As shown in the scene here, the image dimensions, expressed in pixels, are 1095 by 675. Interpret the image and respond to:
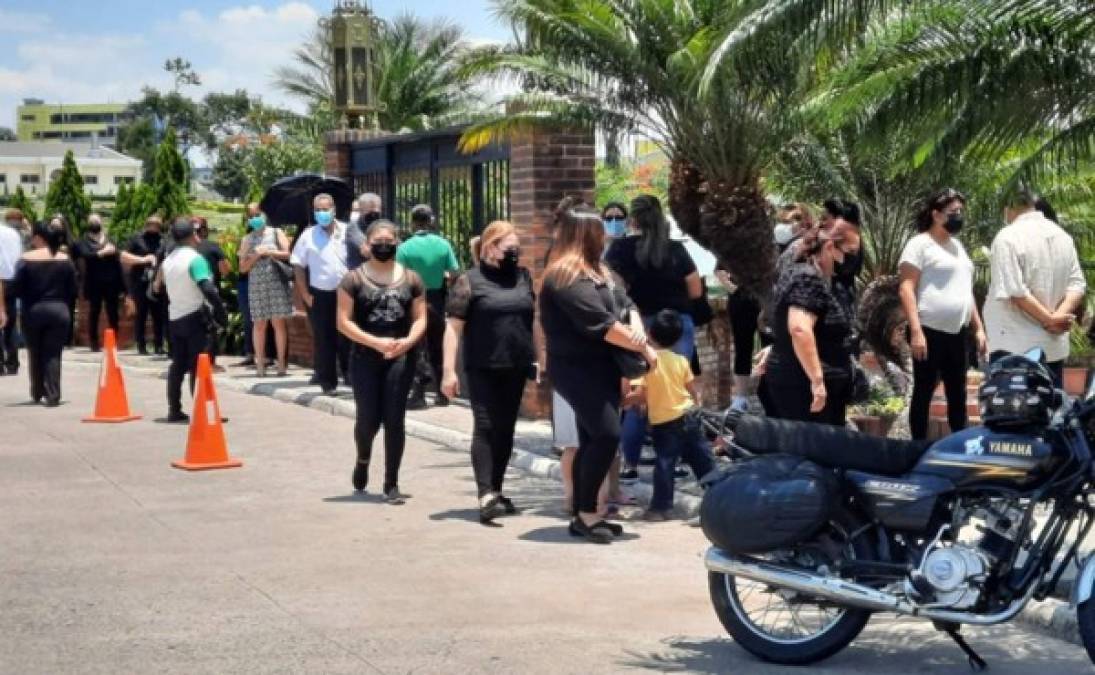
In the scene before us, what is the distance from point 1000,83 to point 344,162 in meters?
11.1

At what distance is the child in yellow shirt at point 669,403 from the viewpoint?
10.2 metres

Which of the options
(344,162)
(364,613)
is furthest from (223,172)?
(364,613)

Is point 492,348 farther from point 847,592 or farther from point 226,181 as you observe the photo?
point 226,181

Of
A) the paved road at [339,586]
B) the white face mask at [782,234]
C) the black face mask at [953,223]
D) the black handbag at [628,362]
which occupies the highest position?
the black face mask at [953,223]

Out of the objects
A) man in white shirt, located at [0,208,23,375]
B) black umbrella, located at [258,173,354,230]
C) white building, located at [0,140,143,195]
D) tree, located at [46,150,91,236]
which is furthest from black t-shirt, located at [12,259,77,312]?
white building, located at [0,140,143,195]

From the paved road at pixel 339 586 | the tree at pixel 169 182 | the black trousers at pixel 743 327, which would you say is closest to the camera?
the paved road at pixel 339 586

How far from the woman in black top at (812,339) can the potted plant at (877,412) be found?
11.7 feet

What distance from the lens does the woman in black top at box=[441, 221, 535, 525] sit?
1034 centimetres

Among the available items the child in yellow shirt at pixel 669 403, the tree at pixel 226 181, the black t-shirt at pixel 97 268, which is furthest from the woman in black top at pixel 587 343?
the tree at pixel 226 181

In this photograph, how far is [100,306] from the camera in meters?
23.1

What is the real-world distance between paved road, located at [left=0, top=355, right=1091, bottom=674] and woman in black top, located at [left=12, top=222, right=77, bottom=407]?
12.1 ft

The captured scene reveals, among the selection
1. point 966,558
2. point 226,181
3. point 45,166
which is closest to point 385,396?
point 966,558

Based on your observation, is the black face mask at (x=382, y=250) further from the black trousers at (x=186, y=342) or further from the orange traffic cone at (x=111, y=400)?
the orange traffic cone at (x=111, y=400)

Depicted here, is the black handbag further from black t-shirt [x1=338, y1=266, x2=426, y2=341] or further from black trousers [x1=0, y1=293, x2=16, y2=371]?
black trousers [x1=0, y1=293, x2=16, y2=371]
